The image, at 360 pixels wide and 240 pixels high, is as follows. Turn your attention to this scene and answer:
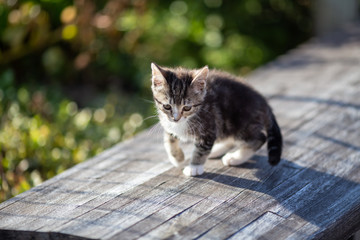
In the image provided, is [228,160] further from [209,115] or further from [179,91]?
[179,91]

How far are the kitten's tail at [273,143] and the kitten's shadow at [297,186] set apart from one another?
0.12m

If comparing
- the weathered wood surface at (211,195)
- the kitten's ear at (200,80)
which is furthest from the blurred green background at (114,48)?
the kitten's ear at (200,80)

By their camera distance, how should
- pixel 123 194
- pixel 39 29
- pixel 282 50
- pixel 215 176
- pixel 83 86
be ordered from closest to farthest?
1. pixel 123 194
2. pixel 215 176
3. pixel 39 29
4. pixel 83 86
5. pixel 282 50

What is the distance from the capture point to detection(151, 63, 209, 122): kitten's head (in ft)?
11.9

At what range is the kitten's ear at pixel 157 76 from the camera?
3.61 metres

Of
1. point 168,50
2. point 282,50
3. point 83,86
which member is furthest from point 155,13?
point 282,50

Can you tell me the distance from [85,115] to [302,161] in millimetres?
3192

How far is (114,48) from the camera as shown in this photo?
827cm

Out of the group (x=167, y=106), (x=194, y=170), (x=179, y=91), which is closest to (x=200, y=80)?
(x=179, y=91)

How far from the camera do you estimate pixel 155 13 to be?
8586mm

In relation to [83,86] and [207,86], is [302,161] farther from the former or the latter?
[83,86]

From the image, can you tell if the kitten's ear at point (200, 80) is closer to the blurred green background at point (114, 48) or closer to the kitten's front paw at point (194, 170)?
the kitten's front paw at point (194, 170)

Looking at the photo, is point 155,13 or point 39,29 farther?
point 155,13

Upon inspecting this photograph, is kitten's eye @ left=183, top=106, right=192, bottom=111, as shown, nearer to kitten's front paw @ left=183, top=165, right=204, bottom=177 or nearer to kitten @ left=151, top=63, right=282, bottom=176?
kitten @ left=151, top=63, right=282, bottom=176
